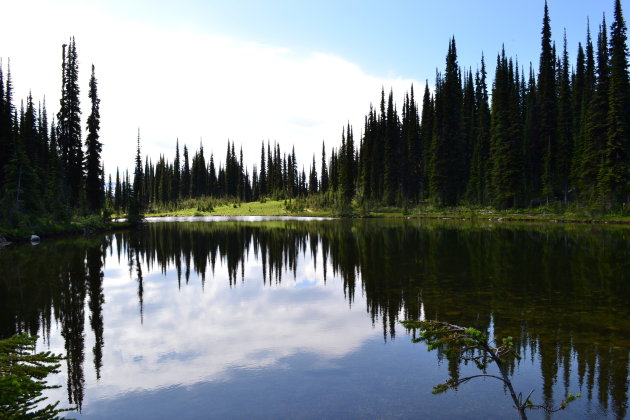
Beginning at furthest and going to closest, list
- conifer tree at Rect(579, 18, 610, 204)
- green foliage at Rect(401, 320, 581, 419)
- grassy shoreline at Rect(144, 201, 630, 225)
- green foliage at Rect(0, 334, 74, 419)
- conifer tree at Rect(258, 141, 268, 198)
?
conifer tree at Rect(258, 141, 268, 198), conifer tree at Rect(579, 18, 610, 204), grassy shoreline at Rect(144, 201, 630, 225), green foliage at Rect(401, 320, 581, 419), green foliage at Rect(0, 334, 74, 419)

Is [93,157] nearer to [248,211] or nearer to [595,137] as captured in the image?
[248,211]

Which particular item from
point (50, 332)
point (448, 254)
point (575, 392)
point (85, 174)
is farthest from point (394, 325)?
point (85, 174)

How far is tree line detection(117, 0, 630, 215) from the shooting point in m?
49.8

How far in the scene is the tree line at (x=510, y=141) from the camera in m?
49.8

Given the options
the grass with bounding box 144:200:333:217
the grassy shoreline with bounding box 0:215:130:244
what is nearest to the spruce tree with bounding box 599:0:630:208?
the grass with bounding box 144:200:333:217

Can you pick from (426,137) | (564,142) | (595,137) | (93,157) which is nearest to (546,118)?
(564,142)

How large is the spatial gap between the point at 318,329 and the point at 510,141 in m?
58.4

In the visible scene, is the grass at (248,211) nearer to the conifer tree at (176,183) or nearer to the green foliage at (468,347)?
the conifer tree at (176,183)

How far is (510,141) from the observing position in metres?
62.4

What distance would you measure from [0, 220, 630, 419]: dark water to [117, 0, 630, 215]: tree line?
1203 inches

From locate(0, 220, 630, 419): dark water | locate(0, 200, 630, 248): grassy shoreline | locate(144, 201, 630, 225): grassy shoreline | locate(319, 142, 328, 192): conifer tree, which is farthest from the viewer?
locate(319, 142, 328, 192): conifer tree

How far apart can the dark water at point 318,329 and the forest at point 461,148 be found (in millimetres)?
26386

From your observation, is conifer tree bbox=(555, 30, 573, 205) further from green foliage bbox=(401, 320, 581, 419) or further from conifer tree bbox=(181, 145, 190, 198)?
conifer tree bbox=(181, 145, 190, 198)

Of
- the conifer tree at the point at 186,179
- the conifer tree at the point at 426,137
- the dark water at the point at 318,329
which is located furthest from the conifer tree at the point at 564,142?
the conifer tree at the point at 186,179
